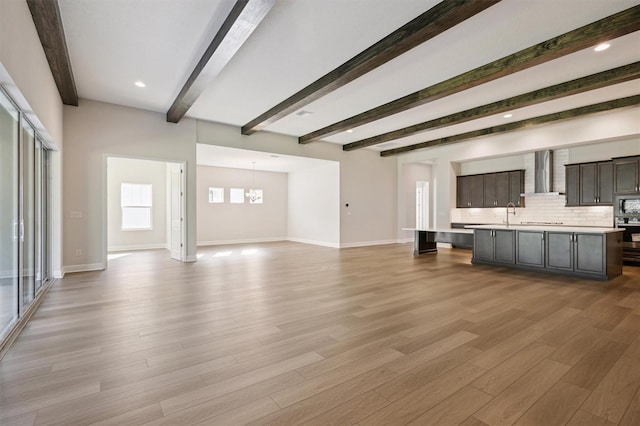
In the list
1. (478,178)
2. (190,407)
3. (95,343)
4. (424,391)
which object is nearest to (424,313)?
(424,391)

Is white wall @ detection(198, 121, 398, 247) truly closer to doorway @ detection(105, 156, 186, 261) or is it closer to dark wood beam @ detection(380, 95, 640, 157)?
dark wood beam @ detection(380, 95, 640, 157)

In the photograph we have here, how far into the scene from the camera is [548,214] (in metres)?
7.64

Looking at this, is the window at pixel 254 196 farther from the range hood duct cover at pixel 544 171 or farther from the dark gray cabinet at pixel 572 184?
→ the dark gray cabinet at pixel 572 184

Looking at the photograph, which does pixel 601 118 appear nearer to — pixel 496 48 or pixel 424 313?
pixel 496 48

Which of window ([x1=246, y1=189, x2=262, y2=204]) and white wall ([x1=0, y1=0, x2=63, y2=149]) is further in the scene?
window ([x1=246, y1=189, x2=262, y2=204])

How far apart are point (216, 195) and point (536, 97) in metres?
9.20

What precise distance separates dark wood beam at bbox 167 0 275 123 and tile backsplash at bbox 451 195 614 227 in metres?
7.66

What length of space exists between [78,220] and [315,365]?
5.61 meters

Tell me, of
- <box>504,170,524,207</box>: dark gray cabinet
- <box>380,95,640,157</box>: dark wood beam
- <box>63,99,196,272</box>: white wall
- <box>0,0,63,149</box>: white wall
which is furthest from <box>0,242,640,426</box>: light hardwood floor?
<box>504,170,524,207</box>: dark gray cabinet

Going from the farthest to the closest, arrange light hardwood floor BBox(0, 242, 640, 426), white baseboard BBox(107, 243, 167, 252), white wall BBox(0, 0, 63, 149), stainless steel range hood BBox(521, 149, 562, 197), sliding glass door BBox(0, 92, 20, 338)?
1. white baseboard BBox(107, 243, 167, 252)
2. stainless steel range hood BBox(521, 149, 562, 197)
3. sliding glass door BBox(0, 92, 20, 338)
4. white wall BBox(0, 0, 63, 149)
5. light hardwood floor BBox(0, 242, 640, 426)

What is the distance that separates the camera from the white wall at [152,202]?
8859 millimetres

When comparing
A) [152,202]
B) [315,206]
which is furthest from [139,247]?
[315,206]

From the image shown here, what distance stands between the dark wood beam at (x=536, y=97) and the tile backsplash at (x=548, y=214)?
11.0 ft

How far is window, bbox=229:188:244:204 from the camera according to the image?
10930mm
